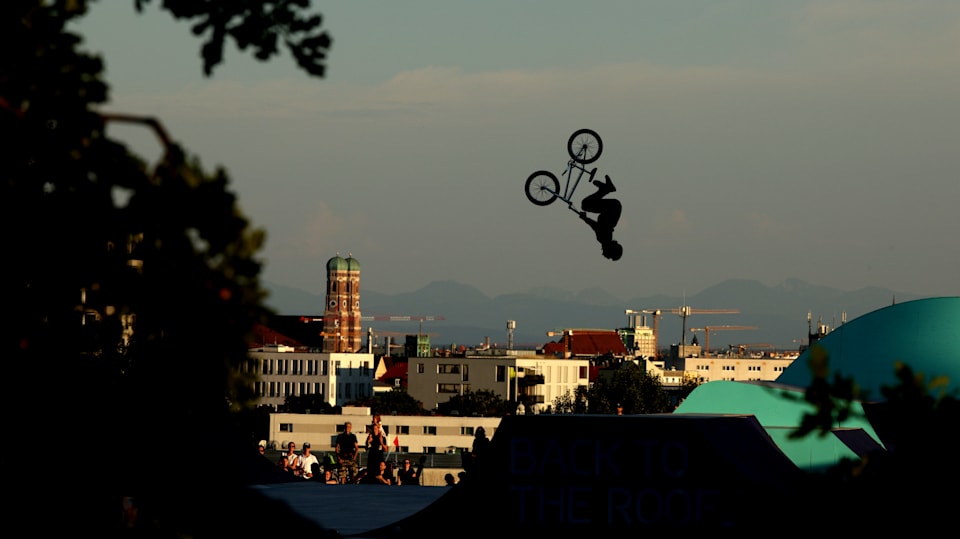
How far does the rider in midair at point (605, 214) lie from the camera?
2730 cm

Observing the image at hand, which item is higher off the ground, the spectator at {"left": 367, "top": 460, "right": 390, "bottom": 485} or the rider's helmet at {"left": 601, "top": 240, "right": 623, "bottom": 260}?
the rider's helmet at {"left": 601, "top": 240, "right": 623, "bottom": 260}

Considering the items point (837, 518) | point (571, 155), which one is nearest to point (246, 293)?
point (837, 518)

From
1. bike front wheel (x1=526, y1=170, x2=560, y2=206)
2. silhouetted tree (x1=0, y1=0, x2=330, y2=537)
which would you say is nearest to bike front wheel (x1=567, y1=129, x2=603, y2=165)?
bike front wheel (x1=526, y1=170, x2=560, y2=206)

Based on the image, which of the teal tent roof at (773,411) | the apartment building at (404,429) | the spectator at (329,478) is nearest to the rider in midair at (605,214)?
the teal tent roof at (773,411)

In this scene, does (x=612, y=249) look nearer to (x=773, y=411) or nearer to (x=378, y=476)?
(x=773, y=411)

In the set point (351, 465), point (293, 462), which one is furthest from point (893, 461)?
point (293, 462)

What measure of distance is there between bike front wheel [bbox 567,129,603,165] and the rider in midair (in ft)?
10.9

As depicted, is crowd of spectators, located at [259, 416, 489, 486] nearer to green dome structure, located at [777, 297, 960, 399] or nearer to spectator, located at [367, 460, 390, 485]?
spectator, located at [367, 460, 390, 485]

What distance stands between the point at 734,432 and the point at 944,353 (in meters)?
12.7

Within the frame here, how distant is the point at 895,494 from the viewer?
605 centimetres

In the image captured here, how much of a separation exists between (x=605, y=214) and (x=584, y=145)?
4162 mm

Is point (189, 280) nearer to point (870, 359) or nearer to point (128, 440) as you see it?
point (128, 440)

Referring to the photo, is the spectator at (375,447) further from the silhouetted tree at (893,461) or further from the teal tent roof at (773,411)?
the silhouetted tree at (893,461)

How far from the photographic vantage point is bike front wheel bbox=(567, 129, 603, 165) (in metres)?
31.0
